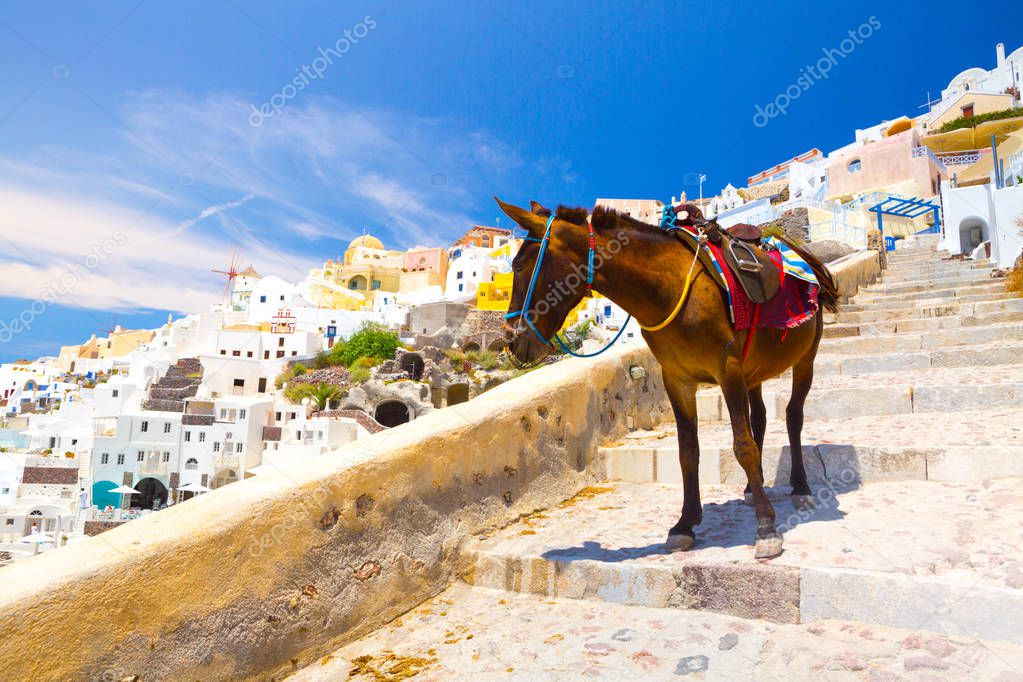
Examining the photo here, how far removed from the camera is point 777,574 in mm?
2434

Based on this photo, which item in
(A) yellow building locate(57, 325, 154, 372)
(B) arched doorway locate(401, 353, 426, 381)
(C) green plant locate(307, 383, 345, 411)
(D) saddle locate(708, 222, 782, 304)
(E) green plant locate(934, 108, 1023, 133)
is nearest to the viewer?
(D) saddle locate(708, 222, 782, 304)

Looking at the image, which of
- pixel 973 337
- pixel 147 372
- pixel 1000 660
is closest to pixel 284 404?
pixel 147 372

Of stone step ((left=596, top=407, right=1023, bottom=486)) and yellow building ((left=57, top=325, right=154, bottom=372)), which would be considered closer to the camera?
stone step ((left=596, top=407, right=1023, bottom=486))

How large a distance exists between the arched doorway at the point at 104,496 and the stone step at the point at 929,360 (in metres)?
38.4

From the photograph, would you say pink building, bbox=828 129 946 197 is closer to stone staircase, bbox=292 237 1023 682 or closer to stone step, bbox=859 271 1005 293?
stone step, bbox=859 271 1005 293

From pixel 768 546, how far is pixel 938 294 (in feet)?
32.6

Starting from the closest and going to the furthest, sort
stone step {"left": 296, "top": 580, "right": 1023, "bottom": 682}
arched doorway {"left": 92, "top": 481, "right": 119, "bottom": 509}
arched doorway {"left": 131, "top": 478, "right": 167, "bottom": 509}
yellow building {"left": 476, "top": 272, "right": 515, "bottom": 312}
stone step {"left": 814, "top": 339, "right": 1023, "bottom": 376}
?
stone step {"left": 296, "top": 580, "right": 1023, "bottom": 682} < stone step {"left": 814, "top": 339, "right": 1023, "bottom": 376} < arched doorway {"left": 92, "top": 481, "right": 119, "bottom": 509} < arched doorway {"left": 131, "top": 478, "right": 167, "bottom": 509} < yellow building {"left": 476, "top": 272, "right": 515, "bottom": 312}

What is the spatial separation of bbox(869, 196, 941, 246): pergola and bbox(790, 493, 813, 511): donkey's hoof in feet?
90.4

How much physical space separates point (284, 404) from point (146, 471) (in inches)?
428

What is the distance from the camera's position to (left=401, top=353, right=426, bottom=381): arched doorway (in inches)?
1916

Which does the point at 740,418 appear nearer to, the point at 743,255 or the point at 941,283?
the point at 743,255

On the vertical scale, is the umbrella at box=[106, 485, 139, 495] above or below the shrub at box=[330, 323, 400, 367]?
below

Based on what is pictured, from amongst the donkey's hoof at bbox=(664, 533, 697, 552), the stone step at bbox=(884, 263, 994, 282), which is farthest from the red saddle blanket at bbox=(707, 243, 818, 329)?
the stone step at bbox=(884, 263, 994, 282)

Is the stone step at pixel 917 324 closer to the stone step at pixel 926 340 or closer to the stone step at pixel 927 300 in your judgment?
the stone step at pixel 926 340
